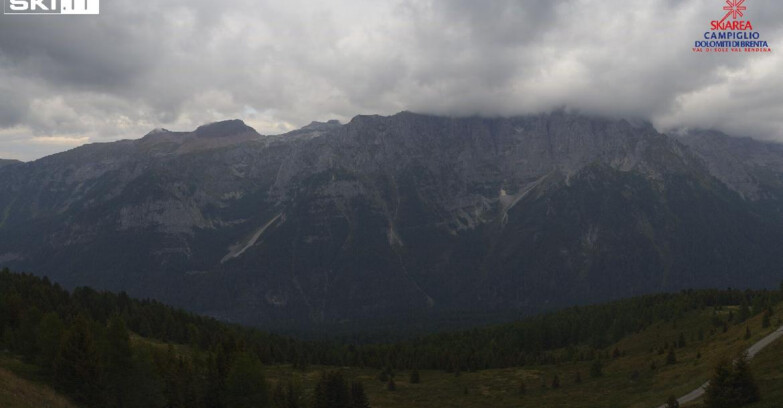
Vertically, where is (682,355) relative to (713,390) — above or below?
below

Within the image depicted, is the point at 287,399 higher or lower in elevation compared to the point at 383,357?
higher

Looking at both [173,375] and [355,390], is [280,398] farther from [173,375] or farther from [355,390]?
[173,375]

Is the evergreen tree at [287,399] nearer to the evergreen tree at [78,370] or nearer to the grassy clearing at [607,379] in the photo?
the grassy clearing at [607,379]

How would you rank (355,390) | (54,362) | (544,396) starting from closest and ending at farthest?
1. (54,362)
2. (355,390)
3. (544,396)

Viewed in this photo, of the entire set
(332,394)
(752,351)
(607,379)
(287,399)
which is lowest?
(607,379)

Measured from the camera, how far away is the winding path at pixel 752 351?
208 ft

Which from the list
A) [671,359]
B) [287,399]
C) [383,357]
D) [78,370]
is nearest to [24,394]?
[78,370]

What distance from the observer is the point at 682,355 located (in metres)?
101

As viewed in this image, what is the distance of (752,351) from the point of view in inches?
2798

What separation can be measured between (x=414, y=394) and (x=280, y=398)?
130 ft

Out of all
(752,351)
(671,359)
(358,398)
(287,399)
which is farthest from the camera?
(671,359)

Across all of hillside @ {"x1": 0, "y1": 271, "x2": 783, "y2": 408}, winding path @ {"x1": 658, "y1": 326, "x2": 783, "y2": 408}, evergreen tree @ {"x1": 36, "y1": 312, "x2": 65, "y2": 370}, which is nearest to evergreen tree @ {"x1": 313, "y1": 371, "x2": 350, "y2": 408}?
hillside @ {"x1": 0, "y1": 271, "x2": 783, "y2": 408}

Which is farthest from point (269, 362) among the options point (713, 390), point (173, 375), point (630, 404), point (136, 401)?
point (713, 390)

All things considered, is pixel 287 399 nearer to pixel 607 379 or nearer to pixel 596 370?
pixel 607 379
